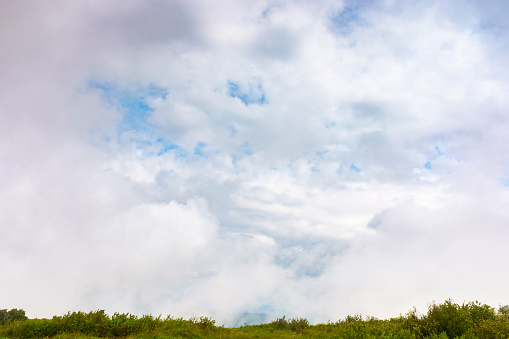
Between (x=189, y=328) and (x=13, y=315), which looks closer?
(x=189, y=328)

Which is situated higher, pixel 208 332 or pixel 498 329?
pixel 498 329

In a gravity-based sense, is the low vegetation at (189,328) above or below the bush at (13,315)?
above

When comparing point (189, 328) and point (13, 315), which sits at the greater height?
point (189, 328)

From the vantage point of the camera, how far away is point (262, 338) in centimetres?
2431

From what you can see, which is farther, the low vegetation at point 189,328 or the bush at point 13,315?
the bush at point 13,315

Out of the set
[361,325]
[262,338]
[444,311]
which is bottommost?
[262,338]

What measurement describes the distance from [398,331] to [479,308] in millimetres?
13918

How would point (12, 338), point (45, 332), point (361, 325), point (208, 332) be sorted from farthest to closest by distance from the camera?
point (208, 332) < point (361, 325) < point (45, 332) < point (12, 338)

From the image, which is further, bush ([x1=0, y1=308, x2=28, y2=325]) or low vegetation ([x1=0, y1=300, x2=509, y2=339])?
bush ([x1=0, y1=308, x2=28, y2=325])

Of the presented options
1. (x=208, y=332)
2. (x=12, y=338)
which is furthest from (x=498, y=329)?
(x=12, y=338)

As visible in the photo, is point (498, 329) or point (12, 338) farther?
point (12, 338)

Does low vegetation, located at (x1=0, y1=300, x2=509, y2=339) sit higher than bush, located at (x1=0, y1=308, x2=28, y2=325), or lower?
higher

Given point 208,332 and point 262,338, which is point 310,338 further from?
point 208,332

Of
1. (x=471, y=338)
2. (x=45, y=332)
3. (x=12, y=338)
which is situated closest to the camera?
(x=471, y=338)
